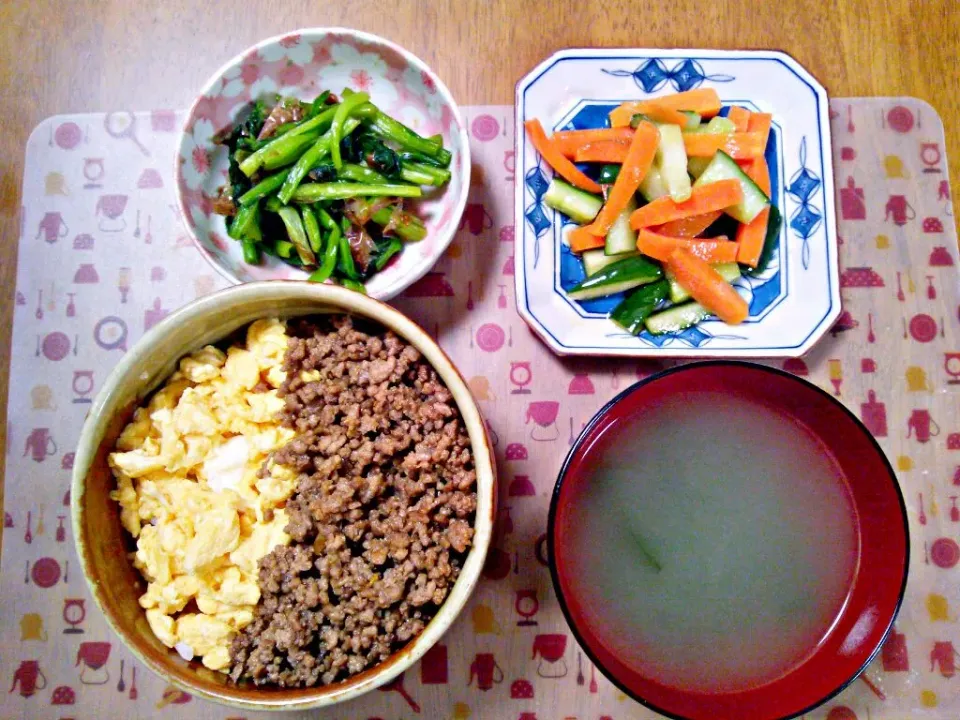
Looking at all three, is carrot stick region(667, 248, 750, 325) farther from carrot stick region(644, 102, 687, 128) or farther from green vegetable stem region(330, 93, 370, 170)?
green vegetable stem region(330, 93, 370, 170)

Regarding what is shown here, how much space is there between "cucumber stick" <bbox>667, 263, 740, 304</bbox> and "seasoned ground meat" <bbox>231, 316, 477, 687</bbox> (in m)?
0.63

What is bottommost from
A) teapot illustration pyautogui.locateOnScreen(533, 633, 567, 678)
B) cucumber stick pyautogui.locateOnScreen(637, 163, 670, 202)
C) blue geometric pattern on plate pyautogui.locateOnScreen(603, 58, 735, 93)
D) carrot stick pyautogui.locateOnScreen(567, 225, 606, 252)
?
teapot illustration pyautogui.locateOnScreen(533, 633, 567, 678)

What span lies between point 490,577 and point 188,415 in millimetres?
735

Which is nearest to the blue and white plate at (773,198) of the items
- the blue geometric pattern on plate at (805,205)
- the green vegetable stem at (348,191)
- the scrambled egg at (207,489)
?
the blue geometric pattern on plate at (805,205)

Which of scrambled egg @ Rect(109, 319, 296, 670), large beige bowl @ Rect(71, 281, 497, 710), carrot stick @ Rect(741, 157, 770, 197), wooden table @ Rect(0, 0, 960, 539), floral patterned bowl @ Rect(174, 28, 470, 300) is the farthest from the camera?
wooden table @ Rect(0, 0, 960, 539)

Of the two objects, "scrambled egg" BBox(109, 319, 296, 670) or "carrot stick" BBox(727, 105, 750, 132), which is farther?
"carrot stick" BBox(727, 105, 750, 132)

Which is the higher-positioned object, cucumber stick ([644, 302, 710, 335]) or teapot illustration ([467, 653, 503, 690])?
cucumber stick ([644, 302, 710, 335])

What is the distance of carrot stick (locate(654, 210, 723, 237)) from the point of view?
1.67 metres

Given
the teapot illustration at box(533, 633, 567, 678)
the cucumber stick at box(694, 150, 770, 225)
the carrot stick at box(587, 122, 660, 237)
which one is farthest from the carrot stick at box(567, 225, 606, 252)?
the teapot illustration at box(533, 633, 567, 678)

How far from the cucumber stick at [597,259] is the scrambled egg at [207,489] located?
2.36 feet

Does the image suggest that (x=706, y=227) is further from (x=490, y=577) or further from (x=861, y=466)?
(x=490, y=577)

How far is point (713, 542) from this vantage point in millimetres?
1383

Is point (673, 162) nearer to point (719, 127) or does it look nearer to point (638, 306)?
point (719, 127)

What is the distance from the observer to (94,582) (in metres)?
1.23
